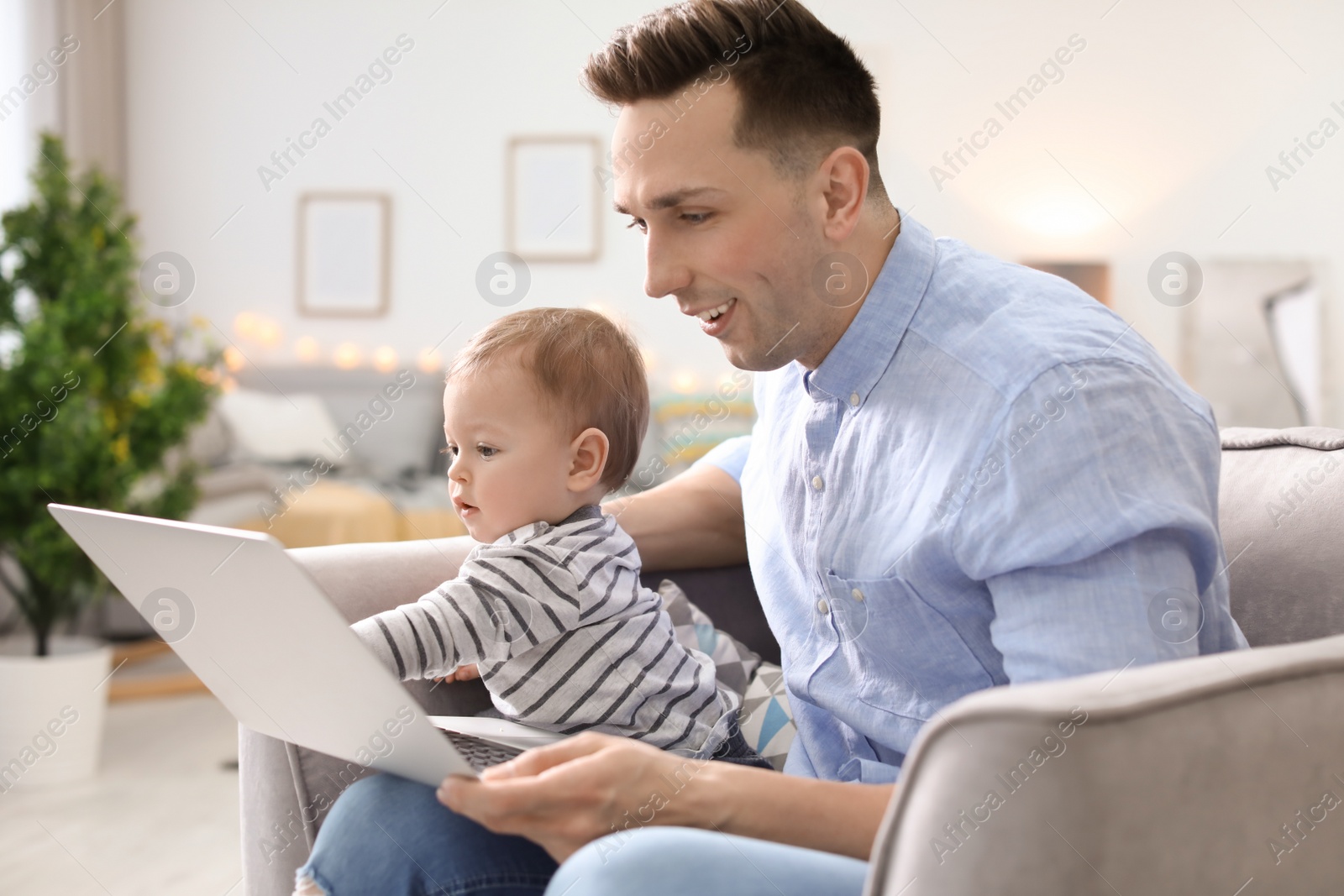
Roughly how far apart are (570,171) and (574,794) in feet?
15.3

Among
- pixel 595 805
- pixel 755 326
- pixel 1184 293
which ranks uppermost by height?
pixel 1184 293

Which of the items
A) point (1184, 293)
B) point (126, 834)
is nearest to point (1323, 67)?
point (1184, 293)

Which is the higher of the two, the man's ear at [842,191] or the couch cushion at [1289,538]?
the man's ear at [842,191]

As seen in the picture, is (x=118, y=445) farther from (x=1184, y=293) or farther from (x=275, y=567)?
(x=1184, y=293)

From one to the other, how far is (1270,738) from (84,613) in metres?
3.93

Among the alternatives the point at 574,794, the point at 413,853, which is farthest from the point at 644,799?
the point at 413,853

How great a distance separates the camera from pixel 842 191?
1001 mm

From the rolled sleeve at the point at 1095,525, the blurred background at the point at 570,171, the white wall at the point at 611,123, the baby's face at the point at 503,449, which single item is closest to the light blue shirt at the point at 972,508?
the rolled sleeve at the point at 1095,525

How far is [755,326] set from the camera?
3.34 ft

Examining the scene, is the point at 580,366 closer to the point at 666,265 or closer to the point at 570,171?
the point at 666,265

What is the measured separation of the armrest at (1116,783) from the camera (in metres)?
0.55

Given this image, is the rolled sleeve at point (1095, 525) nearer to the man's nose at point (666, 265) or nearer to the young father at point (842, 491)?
the young father at point (842, 491)

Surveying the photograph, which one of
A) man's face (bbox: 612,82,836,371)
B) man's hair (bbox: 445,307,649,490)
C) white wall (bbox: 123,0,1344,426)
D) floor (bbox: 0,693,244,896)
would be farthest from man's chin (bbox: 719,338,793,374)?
white wall (bbox: 123,0,1344,426)

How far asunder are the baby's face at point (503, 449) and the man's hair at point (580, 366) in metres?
0.02
